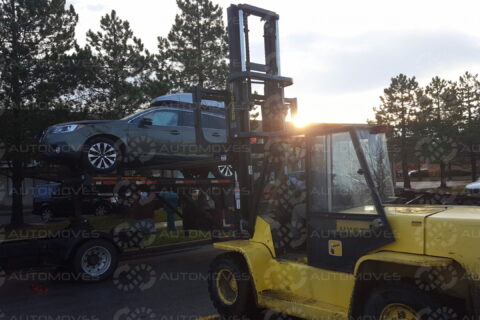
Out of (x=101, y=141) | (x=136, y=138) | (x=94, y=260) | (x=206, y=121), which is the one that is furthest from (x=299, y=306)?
(x=206, y=121)

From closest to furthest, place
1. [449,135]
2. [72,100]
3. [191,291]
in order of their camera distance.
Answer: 1. [191,291]
2. [72,100]
3. [449,135]

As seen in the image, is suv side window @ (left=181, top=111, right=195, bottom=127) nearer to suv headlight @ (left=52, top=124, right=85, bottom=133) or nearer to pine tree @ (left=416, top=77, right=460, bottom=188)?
suv headlight @ (left=52, top=124, right=85, bottom=133)

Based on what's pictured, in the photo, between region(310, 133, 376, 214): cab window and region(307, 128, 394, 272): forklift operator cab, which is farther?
region(310, 133, 376, 214): cab window

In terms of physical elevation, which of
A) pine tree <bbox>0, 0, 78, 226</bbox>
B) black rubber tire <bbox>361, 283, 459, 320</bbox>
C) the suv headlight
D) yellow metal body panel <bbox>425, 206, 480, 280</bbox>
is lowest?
black rubber tire <bbox>361, 283, 459, 320</bbox>

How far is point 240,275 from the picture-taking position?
15.5 feet

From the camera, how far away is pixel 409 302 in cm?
330

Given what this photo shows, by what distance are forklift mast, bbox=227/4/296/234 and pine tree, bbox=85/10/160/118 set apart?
10.4 meters

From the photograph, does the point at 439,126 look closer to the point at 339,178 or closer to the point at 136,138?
the point at 136,138

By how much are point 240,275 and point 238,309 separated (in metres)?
0.39

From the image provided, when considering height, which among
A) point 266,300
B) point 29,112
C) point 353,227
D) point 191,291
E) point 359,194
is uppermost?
point 29,112

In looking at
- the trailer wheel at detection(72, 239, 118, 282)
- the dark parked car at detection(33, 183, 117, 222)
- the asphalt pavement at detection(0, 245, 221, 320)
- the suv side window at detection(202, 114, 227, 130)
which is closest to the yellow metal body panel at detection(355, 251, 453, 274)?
the asphalt pavement at detection(0, 245, 221, 320)

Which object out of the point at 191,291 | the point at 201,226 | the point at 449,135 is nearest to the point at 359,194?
the point at 191,291

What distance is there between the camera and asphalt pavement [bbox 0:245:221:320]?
5.50 m

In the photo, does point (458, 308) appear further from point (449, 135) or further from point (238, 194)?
point (449, 135)
